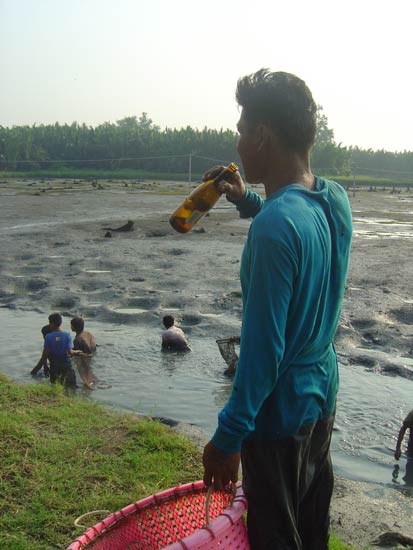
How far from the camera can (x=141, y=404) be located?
283 inches

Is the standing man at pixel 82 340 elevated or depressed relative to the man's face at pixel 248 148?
depressed

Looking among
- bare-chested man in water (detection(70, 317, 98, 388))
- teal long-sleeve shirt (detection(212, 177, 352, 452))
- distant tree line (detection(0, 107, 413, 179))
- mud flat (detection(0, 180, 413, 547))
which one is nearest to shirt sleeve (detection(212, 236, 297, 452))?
teal long-sleeve shirt (detection(212, 177, 352, 452))

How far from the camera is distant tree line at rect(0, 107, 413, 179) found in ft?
226

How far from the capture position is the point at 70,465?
471cm

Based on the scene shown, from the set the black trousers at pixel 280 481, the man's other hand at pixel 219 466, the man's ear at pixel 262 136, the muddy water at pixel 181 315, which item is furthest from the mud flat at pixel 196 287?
the man's ear at pixel 262 136

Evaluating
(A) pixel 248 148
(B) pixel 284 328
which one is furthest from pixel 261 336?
(A) pixel 248 148

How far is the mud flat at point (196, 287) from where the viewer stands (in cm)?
541

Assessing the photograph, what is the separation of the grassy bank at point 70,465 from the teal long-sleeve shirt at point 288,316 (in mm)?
Answer: 1873

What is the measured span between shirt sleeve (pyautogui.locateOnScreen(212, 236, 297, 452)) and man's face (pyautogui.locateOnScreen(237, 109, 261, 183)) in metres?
0.41

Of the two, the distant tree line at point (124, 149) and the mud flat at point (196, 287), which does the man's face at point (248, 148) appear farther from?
the distant tree line at point (124, 149)

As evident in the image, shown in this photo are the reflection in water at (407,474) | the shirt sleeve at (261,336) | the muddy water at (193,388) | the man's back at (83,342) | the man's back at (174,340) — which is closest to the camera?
the shirt sleeve at (261,336)

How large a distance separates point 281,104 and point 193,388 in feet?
18.6

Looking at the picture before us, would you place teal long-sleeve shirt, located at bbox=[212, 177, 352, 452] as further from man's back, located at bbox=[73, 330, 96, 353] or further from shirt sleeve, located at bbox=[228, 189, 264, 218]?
man's back, located at bbox=[73, 330, 96, 353]

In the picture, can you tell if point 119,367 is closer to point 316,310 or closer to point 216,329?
point 216,329
